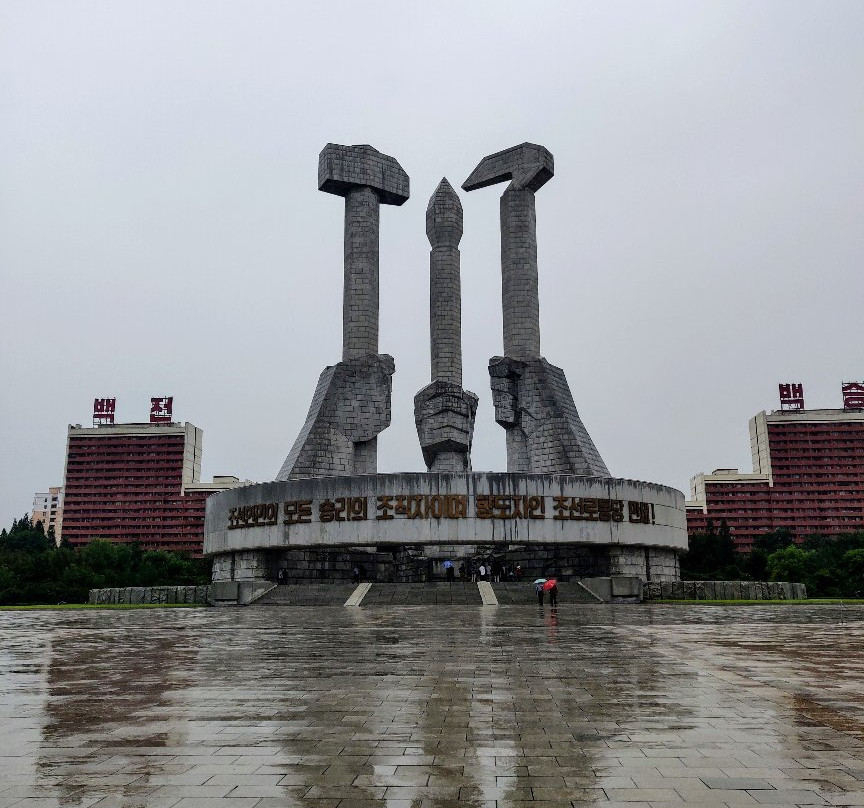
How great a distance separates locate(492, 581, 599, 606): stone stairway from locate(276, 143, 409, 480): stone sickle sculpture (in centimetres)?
1291

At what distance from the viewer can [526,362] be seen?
43688 millimetres

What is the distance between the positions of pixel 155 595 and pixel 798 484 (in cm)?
9605

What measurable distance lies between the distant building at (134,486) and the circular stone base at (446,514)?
7963 cm

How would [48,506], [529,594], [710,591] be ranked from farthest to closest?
[48,506]
[710,591]
[529,594]

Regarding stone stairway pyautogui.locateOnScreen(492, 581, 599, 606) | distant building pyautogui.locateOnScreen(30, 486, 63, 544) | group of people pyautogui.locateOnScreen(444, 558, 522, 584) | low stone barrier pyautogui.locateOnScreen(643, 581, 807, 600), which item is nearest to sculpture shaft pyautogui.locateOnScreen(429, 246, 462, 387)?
group of people pyautogui.locateOnScreen(444, 558, 522, 584)

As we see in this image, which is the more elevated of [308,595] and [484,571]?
[484,571]

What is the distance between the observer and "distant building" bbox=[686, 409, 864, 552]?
10612 cm

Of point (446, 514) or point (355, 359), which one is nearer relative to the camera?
point (446, 514)

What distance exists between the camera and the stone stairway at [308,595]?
2814 cm

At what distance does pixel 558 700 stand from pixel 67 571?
52.4m

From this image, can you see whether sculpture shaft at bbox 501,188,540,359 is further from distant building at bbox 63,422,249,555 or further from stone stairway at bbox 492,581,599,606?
distant building at bbox 63,422,249,555

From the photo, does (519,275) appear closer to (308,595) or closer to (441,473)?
(441,473)

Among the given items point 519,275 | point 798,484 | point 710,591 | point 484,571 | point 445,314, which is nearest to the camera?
point 710,591

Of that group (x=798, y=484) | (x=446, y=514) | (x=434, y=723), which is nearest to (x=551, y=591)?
(x=446, y=514)
